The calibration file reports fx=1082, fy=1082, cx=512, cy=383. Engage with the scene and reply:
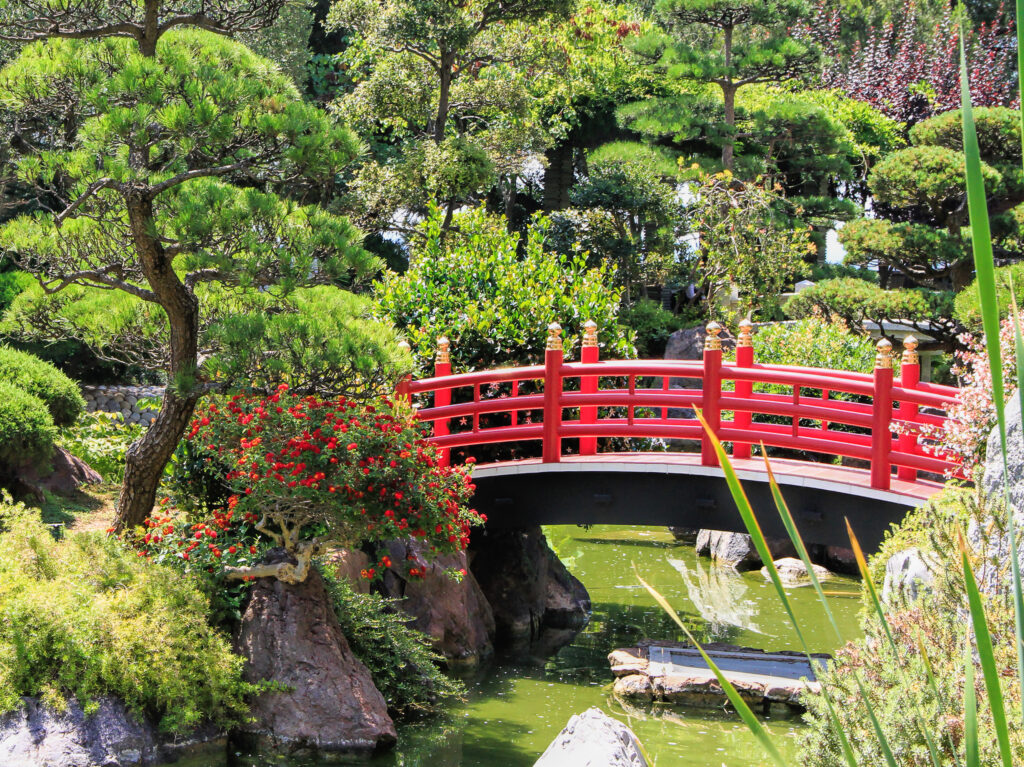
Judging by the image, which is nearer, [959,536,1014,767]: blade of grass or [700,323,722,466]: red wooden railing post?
[959,536,1014,767]: blade of grass

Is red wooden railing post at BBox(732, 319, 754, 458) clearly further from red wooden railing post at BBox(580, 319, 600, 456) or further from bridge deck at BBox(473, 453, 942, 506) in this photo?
red wooden railing post at BBox(580, 319, 600, 456)

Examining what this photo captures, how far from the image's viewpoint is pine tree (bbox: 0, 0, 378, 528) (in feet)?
19.0

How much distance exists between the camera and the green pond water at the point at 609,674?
21.5ft

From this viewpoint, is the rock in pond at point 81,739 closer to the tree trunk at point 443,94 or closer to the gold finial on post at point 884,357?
the gold finial on post at point 884,357

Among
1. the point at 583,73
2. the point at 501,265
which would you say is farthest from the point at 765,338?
the point at 583,73

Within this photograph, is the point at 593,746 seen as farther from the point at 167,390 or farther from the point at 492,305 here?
the point at 492,305

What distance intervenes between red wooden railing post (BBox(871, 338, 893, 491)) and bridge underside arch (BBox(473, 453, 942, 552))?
0.40 ft

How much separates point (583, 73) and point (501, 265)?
852cm

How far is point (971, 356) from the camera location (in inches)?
289

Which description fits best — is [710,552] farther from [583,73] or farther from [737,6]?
[583,73]

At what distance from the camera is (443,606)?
26.8ft

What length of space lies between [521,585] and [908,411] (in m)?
3.60

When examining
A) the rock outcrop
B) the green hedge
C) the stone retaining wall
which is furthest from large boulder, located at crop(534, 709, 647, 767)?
the stone retaining wall

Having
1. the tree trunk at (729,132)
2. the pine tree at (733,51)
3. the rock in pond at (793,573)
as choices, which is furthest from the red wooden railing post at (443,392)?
the tree trunk at (729,132)
